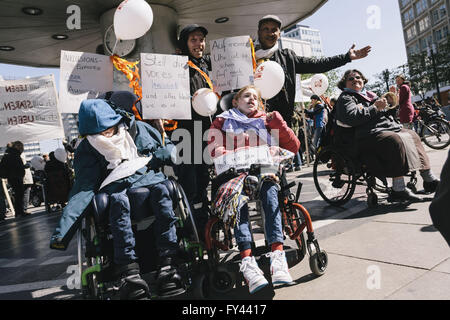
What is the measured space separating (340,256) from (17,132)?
3408 mm

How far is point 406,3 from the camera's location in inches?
2709

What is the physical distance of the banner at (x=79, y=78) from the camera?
2940mm

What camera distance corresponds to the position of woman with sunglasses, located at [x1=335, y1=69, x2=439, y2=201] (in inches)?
152

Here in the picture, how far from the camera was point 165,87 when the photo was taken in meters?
3.00

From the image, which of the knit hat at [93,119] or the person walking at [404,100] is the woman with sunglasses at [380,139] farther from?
the person walking at [404,100]

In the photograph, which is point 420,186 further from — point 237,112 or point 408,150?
point 237,112

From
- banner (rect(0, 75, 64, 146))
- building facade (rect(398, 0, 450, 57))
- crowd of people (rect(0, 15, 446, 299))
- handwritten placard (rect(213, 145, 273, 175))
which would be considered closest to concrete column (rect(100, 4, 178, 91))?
banner (rect(0, 75, 64, 146))

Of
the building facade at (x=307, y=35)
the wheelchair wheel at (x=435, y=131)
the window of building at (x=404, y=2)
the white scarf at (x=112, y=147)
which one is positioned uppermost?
the building facade at (x=307, y=35)

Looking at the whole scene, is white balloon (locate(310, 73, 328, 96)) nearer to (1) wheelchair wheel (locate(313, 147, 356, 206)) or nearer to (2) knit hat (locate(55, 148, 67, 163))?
(1) wheelchair wheel (locate(313, 147, 356, 206))

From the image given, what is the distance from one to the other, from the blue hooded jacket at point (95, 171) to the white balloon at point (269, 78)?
1036 millimetres

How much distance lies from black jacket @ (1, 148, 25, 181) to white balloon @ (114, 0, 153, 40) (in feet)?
24.8

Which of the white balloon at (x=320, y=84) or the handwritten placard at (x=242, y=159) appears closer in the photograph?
the handwritten placard at (x=242, y=159)

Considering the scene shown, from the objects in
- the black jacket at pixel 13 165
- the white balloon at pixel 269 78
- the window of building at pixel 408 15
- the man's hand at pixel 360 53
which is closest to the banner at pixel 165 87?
the white balloon at pixel 269 78

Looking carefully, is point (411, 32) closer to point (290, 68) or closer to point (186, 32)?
point (290, 68)
